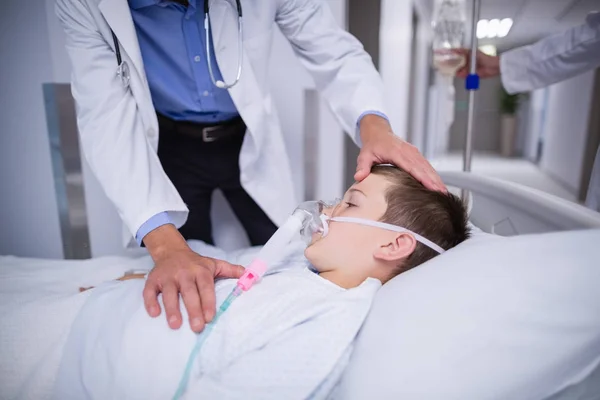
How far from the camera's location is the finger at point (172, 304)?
0.70 m

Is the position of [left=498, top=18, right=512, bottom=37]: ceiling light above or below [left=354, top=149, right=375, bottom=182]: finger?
above

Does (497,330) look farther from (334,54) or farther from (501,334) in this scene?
(334,54)

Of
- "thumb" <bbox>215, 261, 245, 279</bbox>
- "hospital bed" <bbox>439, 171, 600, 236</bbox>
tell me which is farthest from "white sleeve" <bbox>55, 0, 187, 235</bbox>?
"hospital bed" <bbox>439, 171, 600, 236</bbox>

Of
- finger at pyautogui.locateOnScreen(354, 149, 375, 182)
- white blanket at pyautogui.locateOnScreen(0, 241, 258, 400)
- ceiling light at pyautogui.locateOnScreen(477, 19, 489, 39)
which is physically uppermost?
ceiling light at pyautogui.locateOnScreen(477, 19, 489, 39)

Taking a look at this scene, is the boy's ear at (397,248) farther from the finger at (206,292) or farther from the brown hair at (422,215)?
the finger at (206,292)

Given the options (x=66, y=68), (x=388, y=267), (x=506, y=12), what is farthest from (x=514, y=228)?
(x=66, y=68)

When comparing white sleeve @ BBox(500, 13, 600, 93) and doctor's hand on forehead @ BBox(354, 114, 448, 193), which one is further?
white sleeve @ BBox(500, 13, 600, 93)

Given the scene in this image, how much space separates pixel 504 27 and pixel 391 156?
1316 millimetres

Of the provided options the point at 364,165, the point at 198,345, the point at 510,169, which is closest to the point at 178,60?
the point at 364,165

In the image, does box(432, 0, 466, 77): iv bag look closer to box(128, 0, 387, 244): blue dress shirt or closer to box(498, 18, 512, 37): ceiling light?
box(498, 18, 512, 37): ceiling light

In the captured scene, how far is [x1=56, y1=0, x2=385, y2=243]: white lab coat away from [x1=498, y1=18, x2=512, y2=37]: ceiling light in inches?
36.0

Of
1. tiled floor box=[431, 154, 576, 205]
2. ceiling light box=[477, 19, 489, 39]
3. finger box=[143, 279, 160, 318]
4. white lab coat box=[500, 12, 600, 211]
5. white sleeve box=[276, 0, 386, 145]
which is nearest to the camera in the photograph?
finger box=[143, 279, 160, 318]

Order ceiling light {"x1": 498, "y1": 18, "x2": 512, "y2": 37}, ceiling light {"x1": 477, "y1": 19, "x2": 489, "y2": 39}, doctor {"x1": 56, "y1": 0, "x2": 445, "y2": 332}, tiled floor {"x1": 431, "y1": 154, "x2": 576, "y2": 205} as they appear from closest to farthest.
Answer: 1. doctor {"x1": 56, "y1": 0, "x2": 445, "y2": 332}
2. ceiling light {"x1": 477, "y1": 19, "x2": 489, "y2": 39}
3. ceiling light {"x1": 498, "y1": 18, "x2": 512, "y2": 37}
4. tiled floor {"x1": 431, "y1": 154, "x2": 576, "y2": 205}

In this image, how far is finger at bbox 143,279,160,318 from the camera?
2.38ft
